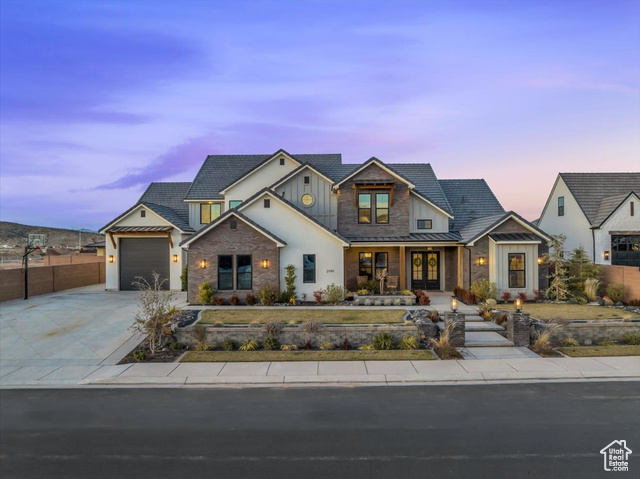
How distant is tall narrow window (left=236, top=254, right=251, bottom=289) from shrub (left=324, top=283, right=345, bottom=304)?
4.07m

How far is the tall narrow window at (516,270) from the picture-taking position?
19422 mm

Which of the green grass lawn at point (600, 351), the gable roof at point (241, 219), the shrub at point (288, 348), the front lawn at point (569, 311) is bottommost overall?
the green grass lawn at point (600, 351)

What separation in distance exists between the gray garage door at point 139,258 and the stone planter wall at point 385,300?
13719 millimetres

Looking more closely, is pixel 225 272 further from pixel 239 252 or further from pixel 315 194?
pixel 315 194

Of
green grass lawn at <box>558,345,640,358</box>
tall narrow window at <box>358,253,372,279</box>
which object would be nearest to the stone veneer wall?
tall narrow window at <box>358,253,372,279</box>

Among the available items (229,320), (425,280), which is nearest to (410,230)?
(425,280)

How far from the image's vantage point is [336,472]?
5570mm

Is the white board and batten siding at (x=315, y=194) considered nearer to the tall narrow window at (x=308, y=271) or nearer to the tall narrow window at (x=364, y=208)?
the tall narrow window at (x=364, y=208)

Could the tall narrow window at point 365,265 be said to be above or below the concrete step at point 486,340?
above

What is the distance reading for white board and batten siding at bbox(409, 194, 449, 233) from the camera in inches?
883

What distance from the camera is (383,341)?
11992 mm

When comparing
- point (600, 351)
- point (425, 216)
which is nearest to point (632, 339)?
point (600, 351)

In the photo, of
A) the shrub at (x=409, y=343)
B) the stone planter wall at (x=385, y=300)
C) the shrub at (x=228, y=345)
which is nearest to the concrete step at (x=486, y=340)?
the shrub at (x=409, y=343)

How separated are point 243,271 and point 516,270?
1423 centimetres
